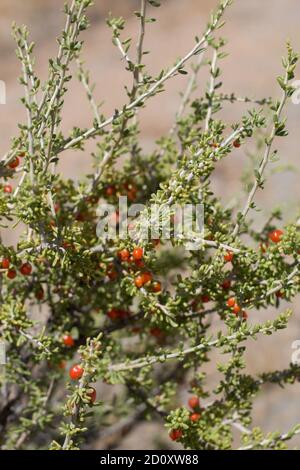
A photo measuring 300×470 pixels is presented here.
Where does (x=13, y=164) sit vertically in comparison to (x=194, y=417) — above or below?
above

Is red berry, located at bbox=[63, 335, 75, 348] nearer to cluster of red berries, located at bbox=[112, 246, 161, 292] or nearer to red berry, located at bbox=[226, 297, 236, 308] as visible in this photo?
cluster of red berries, located at bbox=[112, 246, 161, 292]

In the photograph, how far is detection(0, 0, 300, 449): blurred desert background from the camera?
646cm

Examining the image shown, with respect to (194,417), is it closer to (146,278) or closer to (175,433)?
(175,433)

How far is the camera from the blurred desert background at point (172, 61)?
6.46 metres

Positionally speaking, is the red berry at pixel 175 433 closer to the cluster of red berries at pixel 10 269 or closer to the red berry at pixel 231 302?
the red berry at pixel 231 302

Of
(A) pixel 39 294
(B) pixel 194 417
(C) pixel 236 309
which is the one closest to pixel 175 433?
(B) pixel 194 417

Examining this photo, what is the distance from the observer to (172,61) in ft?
24.9

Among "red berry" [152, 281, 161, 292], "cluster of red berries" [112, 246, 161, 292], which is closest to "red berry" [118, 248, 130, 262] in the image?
"cluster of red berries" [112, 246, 161, 292]

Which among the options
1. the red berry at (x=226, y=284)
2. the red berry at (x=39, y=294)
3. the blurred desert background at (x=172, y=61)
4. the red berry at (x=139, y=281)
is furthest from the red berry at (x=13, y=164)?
the blurred desert background at (x=172, y=61)

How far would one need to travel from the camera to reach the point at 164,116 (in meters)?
7.37

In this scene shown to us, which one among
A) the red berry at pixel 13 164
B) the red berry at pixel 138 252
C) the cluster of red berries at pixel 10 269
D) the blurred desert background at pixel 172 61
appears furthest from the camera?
the blurred desert background at pixel 172 61

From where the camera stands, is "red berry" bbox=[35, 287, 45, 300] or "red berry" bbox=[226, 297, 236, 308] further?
"red berry" bbox=[35, 287, 45, 300]

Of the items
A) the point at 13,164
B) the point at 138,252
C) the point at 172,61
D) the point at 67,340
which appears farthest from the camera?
the point at 172,61
